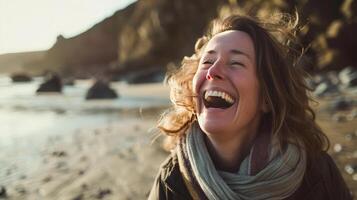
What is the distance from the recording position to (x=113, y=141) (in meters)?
8.58

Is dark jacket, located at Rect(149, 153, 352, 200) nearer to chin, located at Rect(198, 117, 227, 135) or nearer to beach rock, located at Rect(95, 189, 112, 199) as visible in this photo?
chin, located at Rect(198, 117, 227, 135)

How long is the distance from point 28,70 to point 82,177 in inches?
4920

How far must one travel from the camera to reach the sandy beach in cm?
534

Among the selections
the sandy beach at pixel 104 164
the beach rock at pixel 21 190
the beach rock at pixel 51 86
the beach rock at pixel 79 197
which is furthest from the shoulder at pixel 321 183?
the beach rock at pixel 51 86

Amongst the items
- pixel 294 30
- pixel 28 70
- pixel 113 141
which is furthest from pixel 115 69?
pixel 28 70

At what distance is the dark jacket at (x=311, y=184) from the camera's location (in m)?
2.80

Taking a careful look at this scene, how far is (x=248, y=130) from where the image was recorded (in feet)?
9.96

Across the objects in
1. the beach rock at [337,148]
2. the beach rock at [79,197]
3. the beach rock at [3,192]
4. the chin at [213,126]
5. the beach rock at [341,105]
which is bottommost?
the beach rock at [341,105]

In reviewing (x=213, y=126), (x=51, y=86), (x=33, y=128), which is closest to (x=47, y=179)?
(x=213, y=126)

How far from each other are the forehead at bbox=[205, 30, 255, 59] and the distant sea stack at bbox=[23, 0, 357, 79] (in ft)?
2.36

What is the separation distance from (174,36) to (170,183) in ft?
170

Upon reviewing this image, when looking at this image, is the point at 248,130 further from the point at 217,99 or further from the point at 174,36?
the point at 174,36

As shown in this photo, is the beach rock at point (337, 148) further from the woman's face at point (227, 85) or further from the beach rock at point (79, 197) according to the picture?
the woman's face at point (227, 85)

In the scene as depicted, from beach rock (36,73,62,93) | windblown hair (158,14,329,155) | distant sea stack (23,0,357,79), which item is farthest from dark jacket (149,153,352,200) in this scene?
beach rock (36,73,62,93)
